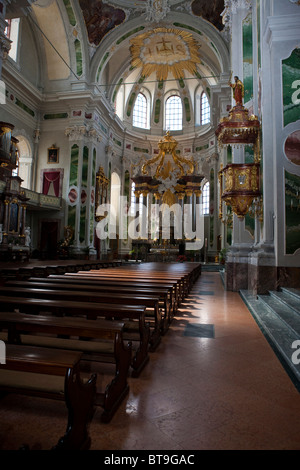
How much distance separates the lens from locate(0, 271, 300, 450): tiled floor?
1.64 metres

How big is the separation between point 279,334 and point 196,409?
5.90ft

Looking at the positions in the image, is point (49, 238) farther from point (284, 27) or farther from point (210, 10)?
point (210, 10)

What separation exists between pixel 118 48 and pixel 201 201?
1015 cm

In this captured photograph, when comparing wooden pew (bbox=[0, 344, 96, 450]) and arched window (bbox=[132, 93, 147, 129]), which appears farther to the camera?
arched window (bbox=[132, 93, 147, 129])

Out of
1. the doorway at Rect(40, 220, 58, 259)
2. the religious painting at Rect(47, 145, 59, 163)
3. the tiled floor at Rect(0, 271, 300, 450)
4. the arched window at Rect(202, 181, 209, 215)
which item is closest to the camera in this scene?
the tiled floor at Rect(0, 271, 300, 450)

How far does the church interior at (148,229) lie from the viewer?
1819mm

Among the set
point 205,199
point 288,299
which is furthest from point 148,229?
point 288,299

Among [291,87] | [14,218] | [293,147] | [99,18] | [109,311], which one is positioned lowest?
[109,311]

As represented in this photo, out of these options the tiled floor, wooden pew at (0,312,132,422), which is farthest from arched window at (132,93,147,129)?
wooden pew at (0,312,132,422)

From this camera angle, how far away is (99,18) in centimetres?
1612

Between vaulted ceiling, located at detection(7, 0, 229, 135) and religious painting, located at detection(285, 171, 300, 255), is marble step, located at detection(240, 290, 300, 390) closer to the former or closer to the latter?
religious painting, located at detection(285, 171, 300, 255)

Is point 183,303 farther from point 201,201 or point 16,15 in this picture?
point 201,201

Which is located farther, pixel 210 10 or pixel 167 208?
pixel 167 208

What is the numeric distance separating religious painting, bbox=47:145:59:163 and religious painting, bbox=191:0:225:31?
9.76 metres
